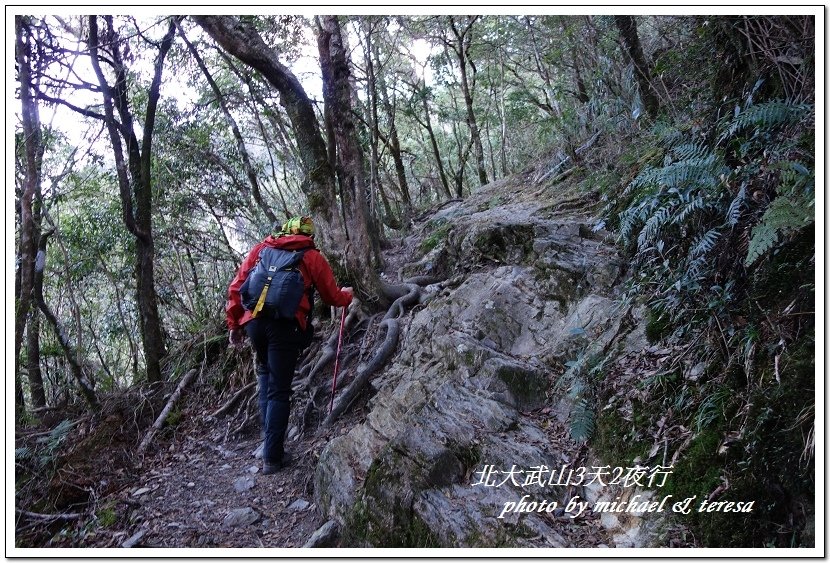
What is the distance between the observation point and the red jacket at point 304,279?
485 cm

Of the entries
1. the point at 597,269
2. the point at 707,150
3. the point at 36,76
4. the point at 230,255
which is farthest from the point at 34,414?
the point at 707,150

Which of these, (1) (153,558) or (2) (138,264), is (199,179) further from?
(1) (153,558)

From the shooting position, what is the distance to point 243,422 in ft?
20.0

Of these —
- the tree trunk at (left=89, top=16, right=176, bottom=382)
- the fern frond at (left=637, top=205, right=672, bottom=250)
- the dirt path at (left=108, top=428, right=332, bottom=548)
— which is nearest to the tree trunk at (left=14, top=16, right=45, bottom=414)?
the tree trunk at (left=89, top=16, right=176, bottom=382)

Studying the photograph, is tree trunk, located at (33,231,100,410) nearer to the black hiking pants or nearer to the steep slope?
the black hiking pants

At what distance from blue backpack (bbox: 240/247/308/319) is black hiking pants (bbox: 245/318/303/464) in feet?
0.47

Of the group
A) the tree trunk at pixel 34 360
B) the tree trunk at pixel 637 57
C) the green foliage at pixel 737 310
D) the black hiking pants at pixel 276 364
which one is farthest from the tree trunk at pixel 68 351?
the tree trunk at pixel 637 57

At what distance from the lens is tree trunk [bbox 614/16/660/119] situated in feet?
23.1

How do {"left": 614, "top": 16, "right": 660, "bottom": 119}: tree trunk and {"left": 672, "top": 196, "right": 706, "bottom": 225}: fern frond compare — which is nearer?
{"left": 672, "top": 196, "right": 706, "bottom": 225}: fern frond

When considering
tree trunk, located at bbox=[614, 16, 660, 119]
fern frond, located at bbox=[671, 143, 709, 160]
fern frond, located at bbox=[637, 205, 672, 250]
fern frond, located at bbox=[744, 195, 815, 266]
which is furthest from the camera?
tree trunk, located at bbox=[614, 16, 660, 119]

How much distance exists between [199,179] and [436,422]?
389 inches

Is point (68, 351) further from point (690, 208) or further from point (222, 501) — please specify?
point (690, 208)

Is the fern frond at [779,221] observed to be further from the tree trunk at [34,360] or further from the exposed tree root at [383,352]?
the tree trunk at [34,360]

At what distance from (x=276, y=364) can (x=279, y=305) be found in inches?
24.7
